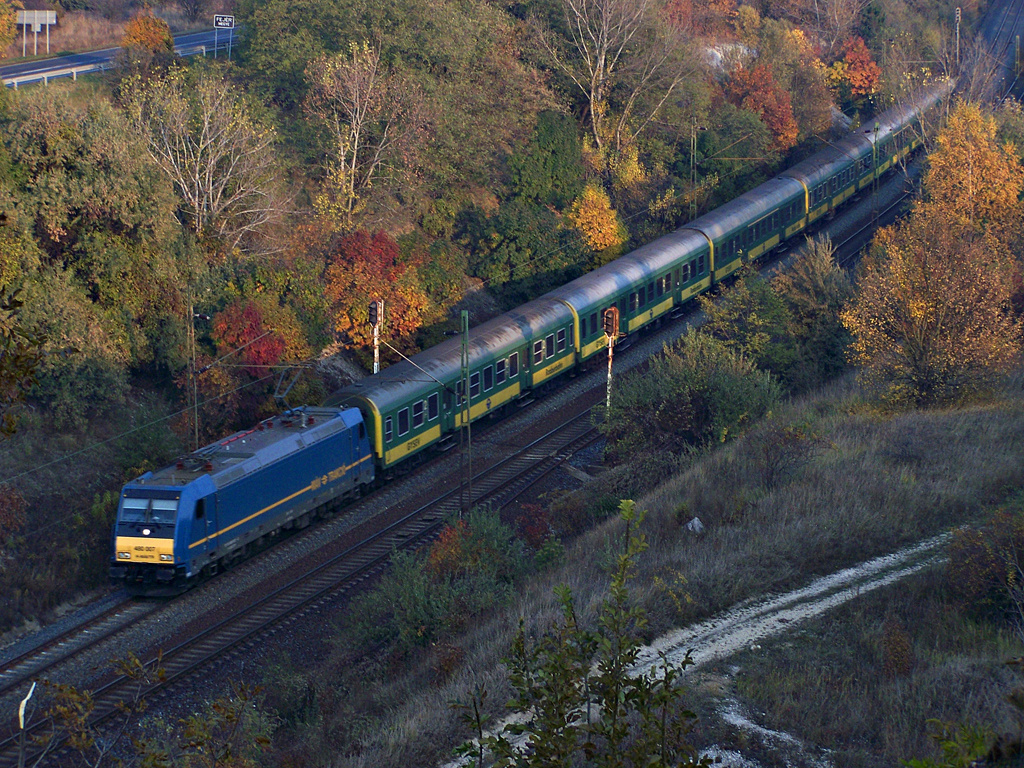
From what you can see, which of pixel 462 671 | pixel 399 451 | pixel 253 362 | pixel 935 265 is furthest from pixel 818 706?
pixel 253 362

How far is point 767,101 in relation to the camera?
60406mm

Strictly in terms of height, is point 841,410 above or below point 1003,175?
below

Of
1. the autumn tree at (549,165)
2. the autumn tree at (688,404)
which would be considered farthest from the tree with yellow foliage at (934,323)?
the autumn tree at (549,165)

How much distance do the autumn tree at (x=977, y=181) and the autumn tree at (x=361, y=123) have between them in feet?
72.1

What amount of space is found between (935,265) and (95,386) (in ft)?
77.6

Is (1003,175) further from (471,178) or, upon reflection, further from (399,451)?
(399,451)

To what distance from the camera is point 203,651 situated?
18906mm

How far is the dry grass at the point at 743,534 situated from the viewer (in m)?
13.8

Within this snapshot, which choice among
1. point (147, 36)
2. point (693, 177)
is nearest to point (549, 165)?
Answer: point (693, 177)

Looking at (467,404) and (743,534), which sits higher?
(743,534)

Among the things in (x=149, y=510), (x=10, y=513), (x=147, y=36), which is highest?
(x=147, y=36)

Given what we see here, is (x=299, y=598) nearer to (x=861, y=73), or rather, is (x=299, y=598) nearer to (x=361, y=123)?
(x=361, y=123)

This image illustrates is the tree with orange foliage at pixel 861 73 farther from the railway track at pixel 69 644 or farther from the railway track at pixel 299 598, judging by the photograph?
the railway track at pixel 69 644

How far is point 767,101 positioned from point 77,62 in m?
39.1
